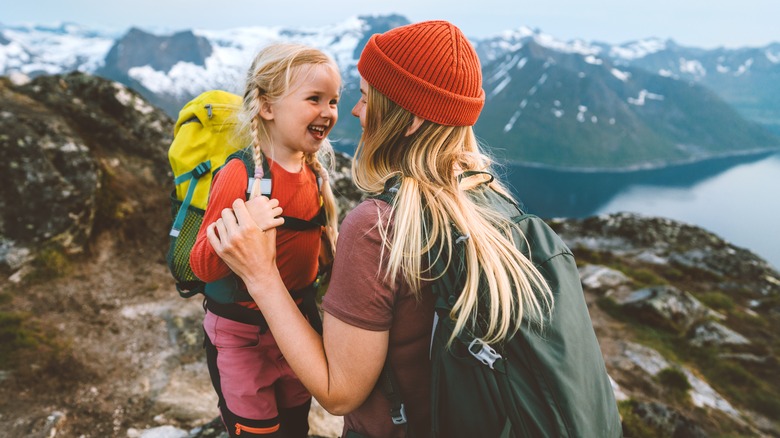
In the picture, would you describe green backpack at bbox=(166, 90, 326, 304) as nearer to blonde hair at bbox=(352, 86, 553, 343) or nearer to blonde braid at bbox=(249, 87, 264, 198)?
blonde braid at bbox=(249, 87, 264, 198)

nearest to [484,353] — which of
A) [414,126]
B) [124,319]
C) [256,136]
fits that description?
[414,126]

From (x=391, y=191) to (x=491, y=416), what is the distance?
1131 mm

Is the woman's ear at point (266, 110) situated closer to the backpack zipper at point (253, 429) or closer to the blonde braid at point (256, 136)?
the blonde braid at point (256, 136)

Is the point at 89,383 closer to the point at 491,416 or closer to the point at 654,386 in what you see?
the point at 491,416

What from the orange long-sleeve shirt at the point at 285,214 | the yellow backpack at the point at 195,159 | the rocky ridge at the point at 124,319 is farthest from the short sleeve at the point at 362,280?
the rocky ridge at the point at 124,319

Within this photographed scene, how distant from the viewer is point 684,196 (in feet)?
431

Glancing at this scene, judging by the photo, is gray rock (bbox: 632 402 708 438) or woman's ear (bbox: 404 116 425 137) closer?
woman's ear (bbox: 404 116 425 137)

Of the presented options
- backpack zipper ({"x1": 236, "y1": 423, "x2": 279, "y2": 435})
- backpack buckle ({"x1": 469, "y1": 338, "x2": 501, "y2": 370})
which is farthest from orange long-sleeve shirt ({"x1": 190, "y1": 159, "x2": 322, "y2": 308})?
backpack buckle ({"x1": 469, "y1": 338, "x2": 501, "y2": 370})

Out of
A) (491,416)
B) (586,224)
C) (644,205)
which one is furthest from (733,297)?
(644,205)

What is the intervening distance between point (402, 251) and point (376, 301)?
0.26 metres

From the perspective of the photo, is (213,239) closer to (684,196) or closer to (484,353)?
(484,353)

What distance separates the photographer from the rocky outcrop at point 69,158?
27.7ft

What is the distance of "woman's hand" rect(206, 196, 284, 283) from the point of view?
2086 millimetres

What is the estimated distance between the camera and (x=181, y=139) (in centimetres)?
344
